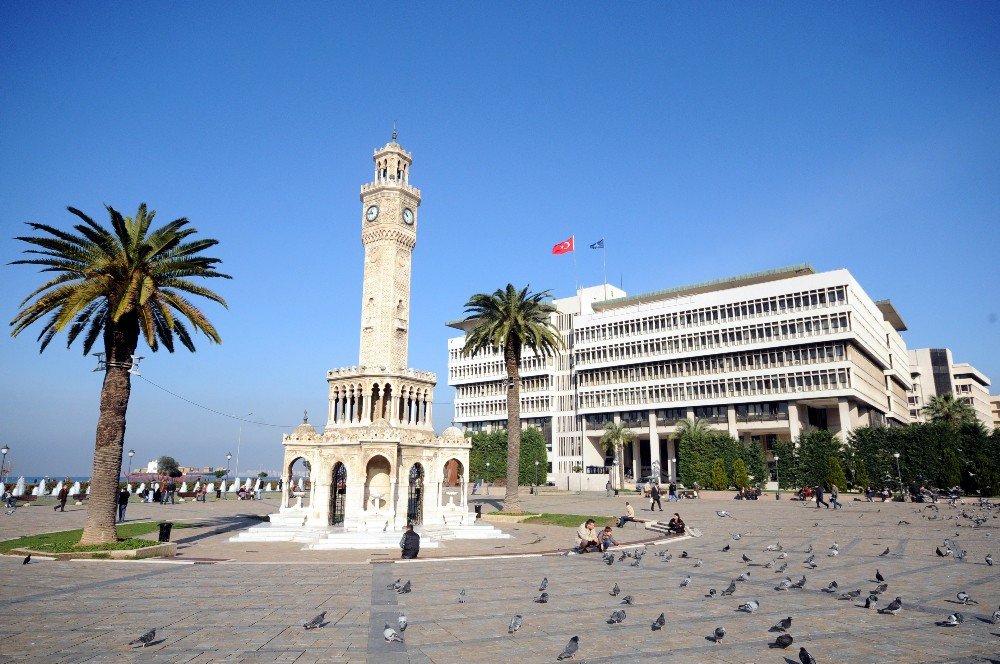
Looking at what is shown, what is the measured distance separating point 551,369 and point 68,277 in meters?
82.2

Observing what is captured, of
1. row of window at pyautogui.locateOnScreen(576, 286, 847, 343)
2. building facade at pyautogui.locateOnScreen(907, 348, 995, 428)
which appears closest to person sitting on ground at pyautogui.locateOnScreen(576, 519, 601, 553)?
row of window at pyautogui.locateOnScreen(576, 286, 847, 343)

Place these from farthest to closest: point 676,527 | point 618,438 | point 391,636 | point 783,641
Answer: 1. point 618,438
2. point 676,527
3. point 391,636
4. point 783,641

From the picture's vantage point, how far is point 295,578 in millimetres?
18547

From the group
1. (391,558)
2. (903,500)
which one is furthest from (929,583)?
(903,500)

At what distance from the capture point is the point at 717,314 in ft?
271

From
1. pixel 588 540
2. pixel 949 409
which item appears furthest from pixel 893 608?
pixel 949 409

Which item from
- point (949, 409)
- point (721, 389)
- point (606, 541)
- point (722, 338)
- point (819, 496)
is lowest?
point (606, 541)

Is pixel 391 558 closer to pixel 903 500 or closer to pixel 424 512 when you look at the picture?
pixel 424 512

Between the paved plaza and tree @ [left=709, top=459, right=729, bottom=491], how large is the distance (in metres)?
41.8

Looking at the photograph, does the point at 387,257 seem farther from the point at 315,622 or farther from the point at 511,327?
the point at 315,622

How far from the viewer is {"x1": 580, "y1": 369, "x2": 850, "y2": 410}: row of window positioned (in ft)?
240

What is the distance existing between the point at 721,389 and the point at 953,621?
72.6 m

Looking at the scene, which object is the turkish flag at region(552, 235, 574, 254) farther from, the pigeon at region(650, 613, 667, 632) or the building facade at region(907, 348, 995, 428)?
the building facade at region(907, 348, 995, 428)

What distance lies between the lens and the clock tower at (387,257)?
37.0 m
